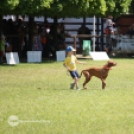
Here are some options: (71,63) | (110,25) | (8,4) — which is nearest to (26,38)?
(110,25)

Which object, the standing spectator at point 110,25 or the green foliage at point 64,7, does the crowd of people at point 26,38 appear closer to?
the standing spectator at point 110,25

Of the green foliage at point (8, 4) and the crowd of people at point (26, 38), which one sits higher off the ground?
the green foliage at point (8, 4)

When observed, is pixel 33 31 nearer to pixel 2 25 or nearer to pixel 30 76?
pixel 2 25

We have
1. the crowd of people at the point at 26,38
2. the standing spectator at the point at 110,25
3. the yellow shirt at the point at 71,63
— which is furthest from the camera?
the standing spectator at the point at 110,25

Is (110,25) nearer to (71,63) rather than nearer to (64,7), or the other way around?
(64,7)

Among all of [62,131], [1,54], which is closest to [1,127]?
[62,131]

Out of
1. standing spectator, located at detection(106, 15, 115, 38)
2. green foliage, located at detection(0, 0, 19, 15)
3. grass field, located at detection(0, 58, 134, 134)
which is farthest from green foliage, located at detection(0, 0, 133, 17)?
grass field, located at detection(0, 58, 134, 134)

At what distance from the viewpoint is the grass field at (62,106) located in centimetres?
1374

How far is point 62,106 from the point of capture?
16719 millimetres

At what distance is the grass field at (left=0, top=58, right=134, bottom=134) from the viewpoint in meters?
13.7

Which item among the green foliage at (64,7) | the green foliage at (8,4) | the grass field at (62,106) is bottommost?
the grass field at (62,106)

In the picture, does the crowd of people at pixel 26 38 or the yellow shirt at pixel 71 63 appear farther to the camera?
the crowd of people at pixel 26 38

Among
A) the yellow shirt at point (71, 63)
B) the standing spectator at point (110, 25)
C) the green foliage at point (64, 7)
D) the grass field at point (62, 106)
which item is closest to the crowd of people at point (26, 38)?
the standing spectator at point (110, 25)

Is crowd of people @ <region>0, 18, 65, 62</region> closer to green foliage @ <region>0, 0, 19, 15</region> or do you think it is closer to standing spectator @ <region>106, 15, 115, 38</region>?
standing spectator @ <region>106, 15, 115, 38</region>
